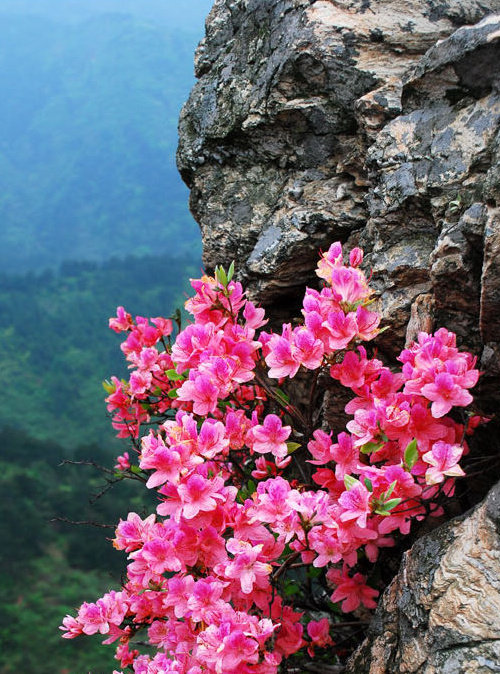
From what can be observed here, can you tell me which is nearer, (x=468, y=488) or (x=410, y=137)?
(x=468, y=488)

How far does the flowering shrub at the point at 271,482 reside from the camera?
1.45 meters

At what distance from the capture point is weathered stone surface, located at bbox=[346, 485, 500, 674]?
4.22 ft

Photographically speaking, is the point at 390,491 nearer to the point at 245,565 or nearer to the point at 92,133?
Result: the point at 245,565

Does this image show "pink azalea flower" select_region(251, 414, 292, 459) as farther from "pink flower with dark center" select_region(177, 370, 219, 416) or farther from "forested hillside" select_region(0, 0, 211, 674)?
"forested hillside" select_region(0, 0, 211, 674)

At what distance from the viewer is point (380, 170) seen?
6.50ft

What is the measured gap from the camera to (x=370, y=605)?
74.9 inches

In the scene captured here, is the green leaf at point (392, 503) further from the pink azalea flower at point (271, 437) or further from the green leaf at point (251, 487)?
the green leaf at point (251, 487)

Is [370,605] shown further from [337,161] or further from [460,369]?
[337,161]

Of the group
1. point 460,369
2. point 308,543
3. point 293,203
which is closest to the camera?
point 460,369

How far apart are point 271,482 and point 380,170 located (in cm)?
103

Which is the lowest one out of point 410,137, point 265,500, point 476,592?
point 476,592

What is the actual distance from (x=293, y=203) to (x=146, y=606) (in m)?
1.48

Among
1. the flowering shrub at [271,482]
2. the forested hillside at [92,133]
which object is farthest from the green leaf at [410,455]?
the forested hillside at [92,133]

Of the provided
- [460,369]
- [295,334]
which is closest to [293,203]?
[295,334]
